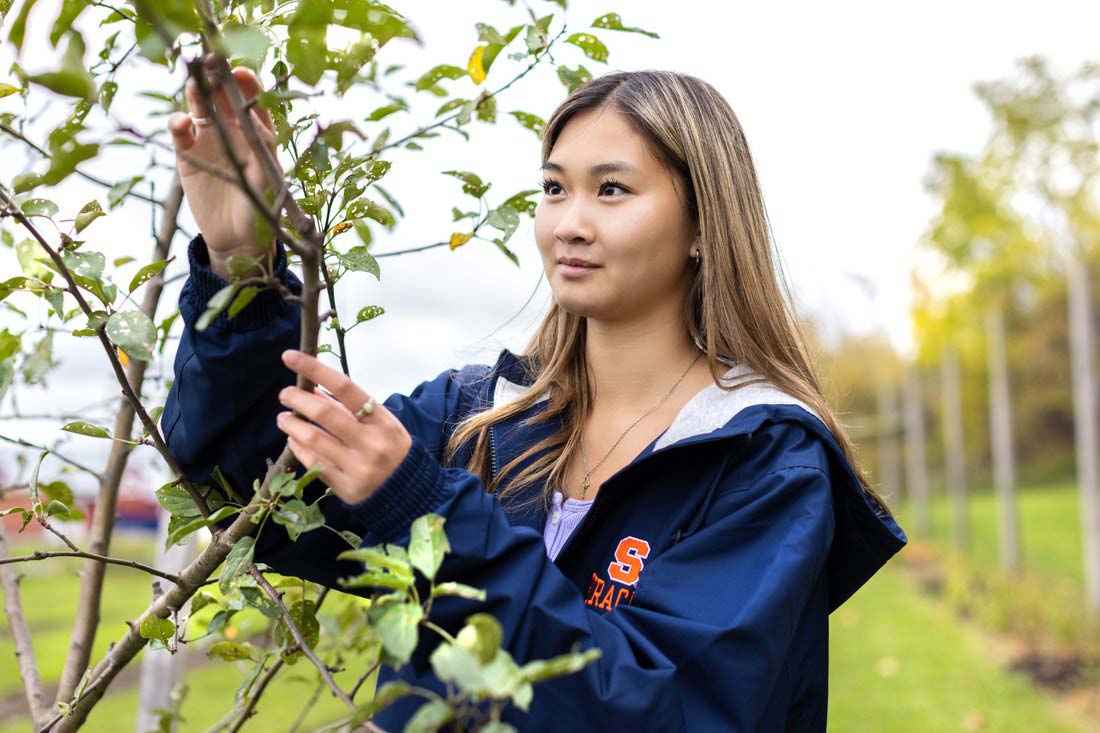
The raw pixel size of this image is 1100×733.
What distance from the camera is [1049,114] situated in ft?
30.0

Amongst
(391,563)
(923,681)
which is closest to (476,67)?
(391,563)

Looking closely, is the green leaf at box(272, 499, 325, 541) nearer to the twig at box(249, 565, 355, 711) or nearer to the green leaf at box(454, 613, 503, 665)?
the twig at box(249, 565, 355, 711)

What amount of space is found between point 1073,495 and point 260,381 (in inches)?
1066

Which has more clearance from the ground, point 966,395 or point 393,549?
point 393,549

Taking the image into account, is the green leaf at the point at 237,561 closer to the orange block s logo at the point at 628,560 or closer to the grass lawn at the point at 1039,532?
the orange block s logo at the point at 628,560

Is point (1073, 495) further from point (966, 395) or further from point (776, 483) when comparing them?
point (776, 483)

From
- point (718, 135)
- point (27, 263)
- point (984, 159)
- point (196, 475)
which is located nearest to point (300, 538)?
point (196, 475)

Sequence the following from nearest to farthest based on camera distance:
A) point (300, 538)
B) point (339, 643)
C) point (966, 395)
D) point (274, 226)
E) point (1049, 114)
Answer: point (274, 226), point (300, 538), point (339, 643), point (1049, 114), point (966, 395)

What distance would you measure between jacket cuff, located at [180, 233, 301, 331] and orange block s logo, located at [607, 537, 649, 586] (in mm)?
653

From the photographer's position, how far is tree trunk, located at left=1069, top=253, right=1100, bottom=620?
8289 millimetres

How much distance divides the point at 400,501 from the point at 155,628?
0.48m

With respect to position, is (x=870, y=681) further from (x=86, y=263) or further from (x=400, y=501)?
(x=86, y=263)

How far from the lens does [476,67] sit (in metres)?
1.56

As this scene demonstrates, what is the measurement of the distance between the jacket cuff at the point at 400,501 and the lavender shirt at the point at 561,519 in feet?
1.91
